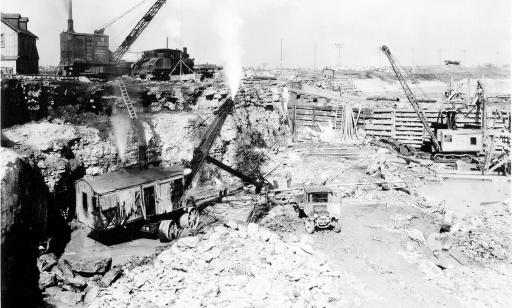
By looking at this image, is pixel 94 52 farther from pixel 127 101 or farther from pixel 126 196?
pixel 126 196

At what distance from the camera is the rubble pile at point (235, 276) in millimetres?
10508

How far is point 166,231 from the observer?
15.1 metres

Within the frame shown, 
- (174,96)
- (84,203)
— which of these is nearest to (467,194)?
(174,96)

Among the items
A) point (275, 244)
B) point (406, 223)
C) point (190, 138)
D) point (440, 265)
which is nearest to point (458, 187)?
point (406, 223)

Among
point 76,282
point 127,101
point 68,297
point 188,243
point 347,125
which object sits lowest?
point 68,297

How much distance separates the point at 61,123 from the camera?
1922 centimetres

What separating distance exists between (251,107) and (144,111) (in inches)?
232

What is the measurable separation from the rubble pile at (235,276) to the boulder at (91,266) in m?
1.09

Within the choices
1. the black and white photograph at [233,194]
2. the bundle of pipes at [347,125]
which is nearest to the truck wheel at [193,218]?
the black and white photograph at [233,194]

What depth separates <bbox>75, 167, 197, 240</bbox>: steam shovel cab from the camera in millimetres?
14336

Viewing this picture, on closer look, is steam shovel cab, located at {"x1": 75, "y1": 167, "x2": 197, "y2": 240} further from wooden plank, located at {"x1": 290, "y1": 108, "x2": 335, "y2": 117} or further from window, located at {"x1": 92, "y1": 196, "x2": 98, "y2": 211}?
wooden plank, located at {"x1": 290, "y1": 108, "x2": 335, "y2": 117}

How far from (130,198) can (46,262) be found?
335cm

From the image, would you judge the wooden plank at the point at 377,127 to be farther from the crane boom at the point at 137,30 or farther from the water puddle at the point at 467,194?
the crane boom at the point at 137,30

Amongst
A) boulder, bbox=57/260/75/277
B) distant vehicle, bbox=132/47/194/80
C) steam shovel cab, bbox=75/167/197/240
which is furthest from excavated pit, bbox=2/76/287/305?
distant vehicle, bbox=132/47/194/80
